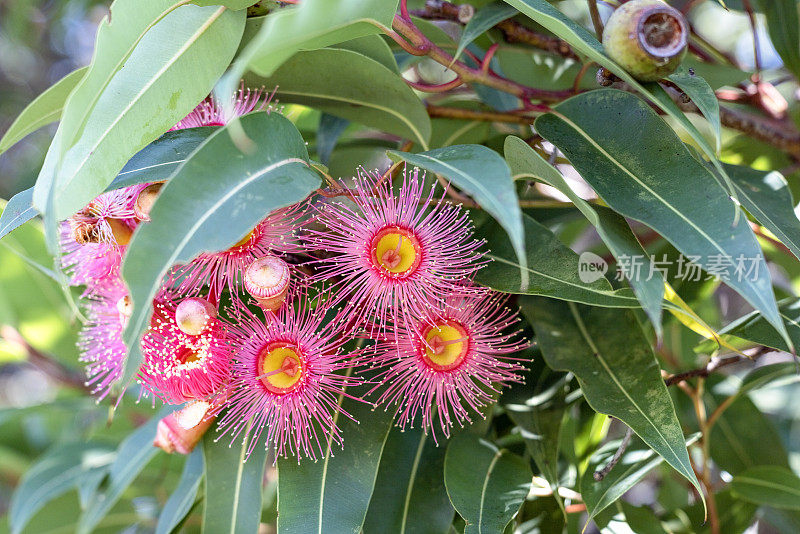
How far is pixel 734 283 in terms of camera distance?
2.07ft

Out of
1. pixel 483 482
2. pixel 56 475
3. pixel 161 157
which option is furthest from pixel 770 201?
pixel 56 475

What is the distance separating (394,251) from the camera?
0.81 metres

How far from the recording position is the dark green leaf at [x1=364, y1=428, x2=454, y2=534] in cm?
88

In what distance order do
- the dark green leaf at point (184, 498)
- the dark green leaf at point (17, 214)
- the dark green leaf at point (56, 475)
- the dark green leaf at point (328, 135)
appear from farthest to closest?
1. the dark green leaf at point (56, 475)
2. the dark green leaf at point (328, 135)
3. the dark green leaf at point (184, 498)
4. the dark green leaf at point (17, 214)

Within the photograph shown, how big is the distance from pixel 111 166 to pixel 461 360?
0.45 metres

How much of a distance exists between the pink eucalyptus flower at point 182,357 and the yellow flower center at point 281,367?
1.8 inches

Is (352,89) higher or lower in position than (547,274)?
higher

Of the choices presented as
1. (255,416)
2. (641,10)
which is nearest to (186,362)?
(255,416)

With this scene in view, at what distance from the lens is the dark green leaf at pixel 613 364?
0.76 meters

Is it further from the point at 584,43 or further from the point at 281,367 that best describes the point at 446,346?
the point at 584,43

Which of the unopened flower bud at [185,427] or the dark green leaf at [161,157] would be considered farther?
the unopened flower bud at [185,427]

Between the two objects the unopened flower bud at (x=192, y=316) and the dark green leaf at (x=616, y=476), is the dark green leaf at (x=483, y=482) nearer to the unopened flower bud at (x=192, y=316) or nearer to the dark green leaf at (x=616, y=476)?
the dark green leaf at (x=616, y=476)

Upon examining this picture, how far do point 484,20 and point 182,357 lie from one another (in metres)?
0.56

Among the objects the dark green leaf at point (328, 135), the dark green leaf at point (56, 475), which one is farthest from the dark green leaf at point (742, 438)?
the dark green leaf at point (56, 475)
